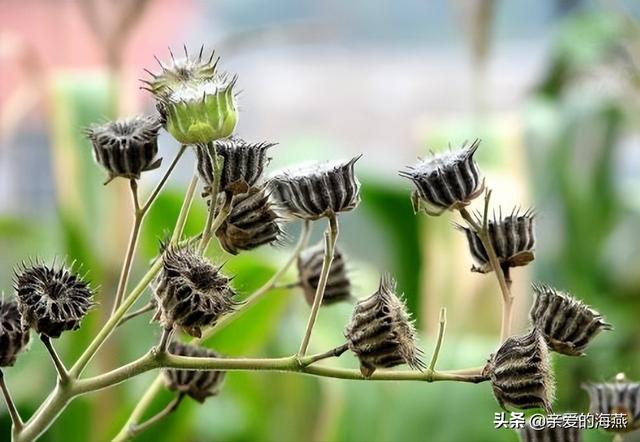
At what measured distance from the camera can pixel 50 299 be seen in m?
0.30

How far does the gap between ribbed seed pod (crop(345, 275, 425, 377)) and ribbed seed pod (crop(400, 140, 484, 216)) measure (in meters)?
0.04

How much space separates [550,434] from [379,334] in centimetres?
8

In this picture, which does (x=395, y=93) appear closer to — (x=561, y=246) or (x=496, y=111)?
(x=496, y=111)

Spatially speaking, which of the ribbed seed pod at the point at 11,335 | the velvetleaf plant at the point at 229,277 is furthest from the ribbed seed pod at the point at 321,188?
the ribbed seed pod at the point at 11,335

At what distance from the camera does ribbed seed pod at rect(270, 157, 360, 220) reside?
31 centimetres

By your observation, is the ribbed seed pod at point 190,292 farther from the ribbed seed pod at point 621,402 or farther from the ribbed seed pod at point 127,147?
the ribbed seed pod at point 621,402

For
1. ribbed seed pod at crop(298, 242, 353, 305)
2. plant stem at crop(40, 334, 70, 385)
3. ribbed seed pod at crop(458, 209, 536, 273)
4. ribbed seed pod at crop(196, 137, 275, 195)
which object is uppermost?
ribbed seed pod at crop(196, 137, 275, 195)

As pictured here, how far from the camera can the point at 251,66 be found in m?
1.67

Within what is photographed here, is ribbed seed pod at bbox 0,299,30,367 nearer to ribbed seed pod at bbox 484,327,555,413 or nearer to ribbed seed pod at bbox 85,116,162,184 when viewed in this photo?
ribbed seed pod at bbox 85,116,162,184

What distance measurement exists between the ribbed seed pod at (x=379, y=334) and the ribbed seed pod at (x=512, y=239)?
58 mm

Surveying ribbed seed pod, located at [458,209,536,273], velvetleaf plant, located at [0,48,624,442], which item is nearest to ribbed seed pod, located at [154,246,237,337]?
velvetleaf plant, located at [0,48,624,442]

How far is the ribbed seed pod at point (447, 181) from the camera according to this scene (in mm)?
321

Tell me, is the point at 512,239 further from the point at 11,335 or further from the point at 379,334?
the point at 11,335

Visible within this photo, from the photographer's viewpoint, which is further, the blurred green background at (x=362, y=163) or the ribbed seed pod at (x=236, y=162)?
the blurred green background at (x=362, y=163)
